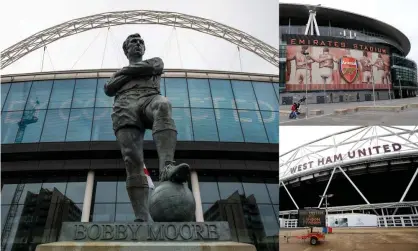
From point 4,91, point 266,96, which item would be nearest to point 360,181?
point 266,96

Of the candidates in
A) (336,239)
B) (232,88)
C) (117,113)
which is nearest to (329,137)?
(232,88)

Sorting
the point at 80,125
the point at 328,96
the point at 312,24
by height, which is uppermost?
the point at 312,24

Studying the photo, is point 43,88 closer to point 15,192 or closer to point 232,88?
point 15,192

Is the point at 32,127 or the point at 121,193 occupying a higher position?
the point at 32,127

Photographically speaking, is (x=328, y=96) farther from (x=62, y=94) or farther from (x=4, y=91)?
(x=4, y=91)

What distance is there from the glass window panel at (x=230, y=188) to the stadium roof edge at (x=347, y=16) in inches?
1825

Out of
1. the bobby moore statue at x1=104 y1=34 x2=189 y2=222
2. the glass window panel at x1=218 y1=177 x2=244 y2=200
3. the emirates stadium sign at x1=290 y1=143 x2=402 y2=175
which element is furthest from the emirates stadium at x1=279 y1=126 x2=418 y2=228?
the bobby moore statue at x1=104 y1=34 x2=189 y2=222

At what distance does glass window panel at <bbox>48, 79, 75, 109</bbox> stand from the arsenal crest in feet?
147

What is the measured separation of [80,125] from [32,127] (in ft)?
8.44

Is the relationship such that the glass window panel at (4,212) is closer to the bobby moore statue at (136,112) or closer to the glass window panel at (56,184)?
the glass window panel at (56,184)

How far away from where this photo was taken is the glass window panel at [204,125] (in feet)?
65.6

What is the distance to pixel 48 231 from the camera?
1703 centimetres

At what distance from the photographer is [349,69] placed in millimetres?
58438

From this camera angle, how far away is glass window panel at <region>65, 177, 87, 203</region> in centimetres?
1809
